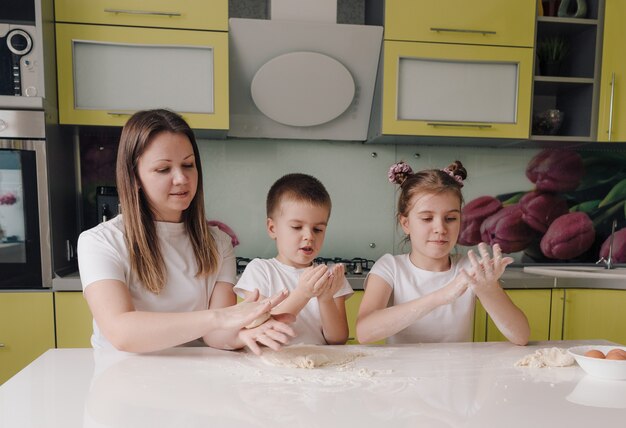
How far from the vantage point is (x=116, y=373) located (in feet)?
2.57

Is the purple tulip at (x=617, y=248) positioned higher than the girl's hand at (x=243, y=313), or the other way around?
the girl's hand at (x=243, y=313)

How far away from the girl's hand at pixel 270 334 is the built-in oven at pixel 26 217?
1.29 metres

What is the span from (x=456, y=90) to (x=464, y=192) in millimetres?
585

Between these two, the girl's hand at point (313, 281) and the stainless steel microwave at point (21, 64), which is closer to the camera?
the girl's hand at point (313, 281)

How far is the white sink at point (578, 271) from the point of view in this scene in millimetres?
1991

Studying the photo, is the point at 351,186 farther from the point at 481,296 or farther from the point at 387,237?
the point at 481,296

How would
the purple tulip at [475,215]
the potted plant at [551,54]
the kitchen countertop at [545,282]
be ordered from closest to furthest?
the kitchen countertop at [545,282]
the potted plant at [551,54]
the purple tulip at [475,215]

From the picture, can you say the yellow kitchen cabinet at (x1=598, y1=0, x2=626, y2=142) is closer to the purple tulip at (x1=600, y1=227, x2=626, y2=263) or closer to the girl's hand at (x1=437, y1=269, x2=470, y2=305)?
the purple tulip at (x1=600, y1=227, x2=626, y2=263)

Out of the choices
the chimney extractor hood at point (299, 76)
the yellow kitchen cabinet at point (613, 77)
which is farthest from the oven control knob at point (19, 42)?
the yellow kitchen cabinet at point (613, 77)

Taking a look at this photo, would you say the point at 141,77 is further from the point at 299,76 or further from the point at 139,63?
the point at 299,76

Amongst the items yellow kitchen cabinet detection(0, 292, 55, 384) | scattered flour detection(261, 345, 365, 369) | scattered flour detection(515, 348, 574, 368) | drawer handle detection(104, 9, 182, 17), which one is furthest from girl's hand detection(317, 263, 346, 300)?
drawer handle detection(104, 9, 182, 17)

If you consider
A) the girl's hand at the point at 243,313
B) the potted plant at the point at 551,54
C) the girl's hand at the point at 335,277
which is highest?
the potted plant at the point at 551,54

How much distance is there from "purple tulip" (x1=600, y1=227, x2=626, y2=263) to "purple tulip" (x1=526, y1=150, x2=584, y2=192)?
1.12ft

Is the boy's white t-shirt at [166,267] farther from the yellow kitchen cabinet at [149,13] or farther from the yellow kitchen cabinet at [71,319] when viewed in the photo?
the yellow kitchen cabinet at [149,13]
